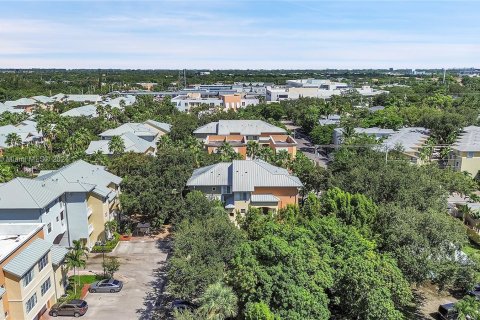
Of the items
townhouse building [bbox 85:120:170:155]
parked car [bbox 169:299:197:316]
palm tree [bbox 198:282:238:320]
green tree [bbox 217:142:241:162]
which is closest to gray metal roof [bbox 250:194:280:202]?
green tree [bbox 217:142:241:162]

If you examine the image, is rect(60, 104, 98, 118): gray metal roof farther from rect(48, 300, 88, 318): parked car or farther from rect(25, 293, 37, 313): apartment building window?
rect(25, 293, 37, 313): apartment building window

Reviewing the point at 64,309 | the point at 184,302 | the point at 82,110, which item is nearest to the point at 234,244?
the point at 184,302

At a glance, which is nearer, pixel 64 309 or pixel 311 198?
pixel 64 309

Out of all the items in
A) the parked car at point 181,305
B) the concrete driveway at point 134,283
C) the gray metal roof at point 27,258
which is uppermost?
the gray metal roof at point 27,258

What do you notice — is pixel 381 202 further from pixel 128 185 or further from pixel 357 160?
pixel 128 185

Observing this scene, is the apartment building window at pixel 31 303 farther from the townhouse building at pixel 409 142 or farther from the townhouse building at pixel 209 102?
the townhouse building at pixel 209 102

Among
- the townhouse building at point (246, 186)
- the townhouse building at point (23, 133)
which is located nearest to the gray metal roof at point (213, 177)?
the townhouse building at point (246, 186)
